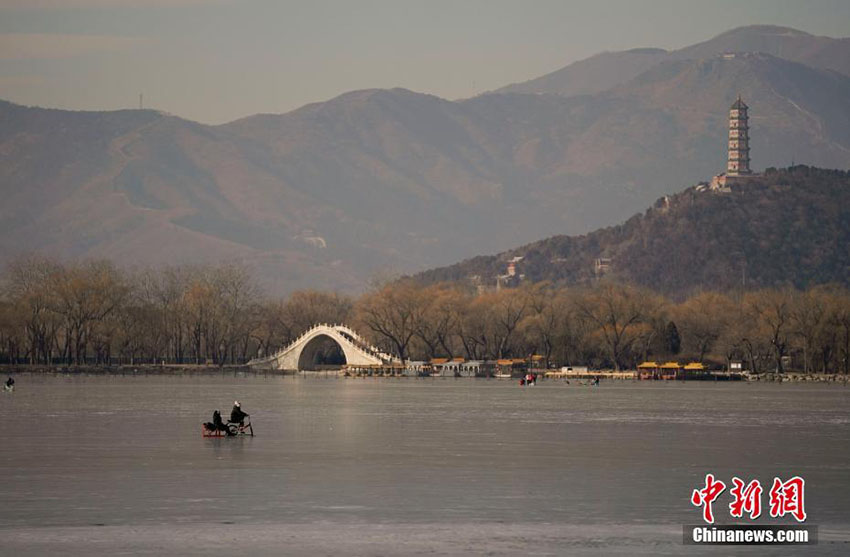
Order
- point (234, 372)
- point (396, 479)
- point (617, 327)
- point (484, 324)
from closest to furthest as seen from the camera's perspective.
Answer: point (396, 479) < point (617, 327) < point (484, 324) < point (234, 372)

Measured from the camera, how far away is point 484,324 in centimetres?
18175

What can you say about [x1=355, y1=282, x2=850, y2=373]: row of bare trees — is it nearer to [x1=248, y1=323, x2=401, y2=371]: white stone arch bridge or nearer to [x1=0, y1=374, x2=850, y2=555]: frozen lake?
[x1=248, y1=323, x2=401, y2=371]: white stone arch bridge

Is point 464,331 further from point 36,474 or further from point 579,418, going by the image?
point 36,474

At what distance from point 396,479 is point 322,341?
16009 cm

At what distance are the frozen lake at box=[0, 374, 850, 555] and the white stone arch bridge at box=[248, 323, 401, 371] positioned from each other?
110338 mm

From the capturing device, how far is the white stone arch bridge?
18838 centimetres

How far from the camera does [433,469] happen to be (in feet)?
141

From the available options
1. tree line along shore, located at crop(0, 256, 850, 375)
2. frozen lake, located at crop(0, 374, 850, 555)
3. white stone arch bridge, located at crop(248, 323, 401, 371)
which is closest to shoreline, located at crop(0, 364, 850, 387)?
tree line along shore, located at crop(0, 256, 850, 375)

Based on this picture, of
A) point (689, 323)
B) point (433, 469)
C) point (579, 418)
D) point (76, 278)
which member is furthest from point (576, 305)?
point (433, 469)

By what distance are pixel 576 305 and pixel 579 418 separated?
343 ft

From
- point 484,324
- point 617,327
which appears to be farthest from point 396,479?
point 484,324

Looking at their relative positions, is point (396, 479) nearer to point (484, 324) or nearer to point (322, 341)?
point (484, 324)

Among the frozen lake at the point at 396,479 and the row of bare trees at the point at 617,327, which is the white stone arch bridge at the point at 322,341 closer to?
the row of bare trees at the point at 617,327

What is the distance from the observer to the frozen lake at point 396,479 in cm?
2964
